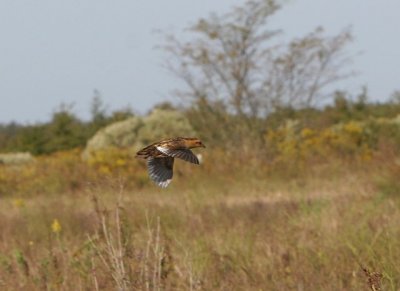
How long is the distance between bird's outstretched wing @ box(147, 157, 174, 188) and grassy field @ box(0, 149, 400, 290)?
0.97 metres

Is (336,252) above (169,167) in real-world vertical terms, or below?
below

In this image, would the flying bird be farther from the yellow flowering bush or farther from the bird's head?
the yellow flowering bush

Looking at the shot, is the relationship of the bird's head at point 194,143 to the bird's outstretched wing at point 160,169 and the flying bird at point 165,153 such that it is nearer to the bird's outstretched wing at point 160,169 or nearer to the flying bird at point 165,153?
the flying bird at point 165,153

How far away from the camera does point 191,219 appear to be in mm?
8898

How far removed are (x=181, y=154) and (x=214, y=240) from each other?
451cm

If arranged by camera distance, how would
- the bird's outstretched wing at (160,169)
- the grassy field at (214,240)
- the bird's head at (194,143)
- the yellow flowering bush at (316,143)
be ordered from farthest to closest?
the yellow flowering bush at (316,143)
the grassy field at (214,240)
the bird's outstretched wing at (160,169)
the bird's head at (194,143)

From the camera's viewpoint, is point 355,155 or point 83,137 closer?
point 355,155

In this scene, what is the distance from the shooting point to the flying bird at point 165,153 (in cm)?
250

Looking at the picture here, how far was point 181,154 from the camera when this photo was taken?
2.52 metres

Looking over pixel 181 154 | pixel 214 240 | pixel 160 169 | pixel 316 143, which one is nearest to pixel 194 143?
pixel 181 154

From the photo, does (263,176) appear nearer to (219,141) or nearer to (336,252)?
(219,141)

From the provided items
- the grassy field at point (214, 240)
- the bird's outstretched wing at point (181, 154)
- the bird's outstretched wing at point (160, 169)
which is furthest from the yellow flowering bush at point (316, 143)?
the bird's outstretched wing at point (181, 154)

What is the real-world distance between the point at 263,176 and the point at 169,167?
11.1 meters

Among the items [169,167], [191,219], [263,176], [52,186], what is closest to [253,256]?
[191,219]
